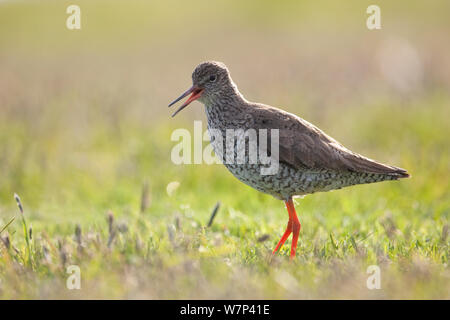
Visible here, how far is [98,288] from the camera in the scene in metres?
3.39

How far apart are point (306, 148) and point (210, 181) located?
2.71 meters

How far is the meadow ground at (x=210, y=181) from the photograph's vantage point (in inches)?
140

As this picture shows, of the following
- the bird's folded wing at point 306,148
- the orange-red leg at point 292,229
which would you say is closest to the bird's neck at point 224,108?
the bird's folded wing at point 306,148

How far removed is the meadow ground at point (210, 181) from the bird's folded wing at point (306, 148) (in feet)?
1.89

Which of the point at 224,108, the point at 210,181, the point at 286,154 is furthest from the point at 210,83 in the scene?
the point at 210,181

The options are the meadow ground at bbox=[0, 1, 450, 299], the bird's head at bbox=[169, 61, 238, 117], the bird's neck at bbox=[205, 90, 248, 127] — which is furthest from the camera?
the bird's head at bbox=[169, 61, 238, 117]

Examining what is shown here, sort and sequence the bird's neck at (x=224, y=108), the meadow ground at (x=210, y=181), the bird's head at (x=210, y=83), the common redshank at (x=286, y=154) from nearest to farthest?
the meadow ground at (x=210, y=181), the common redshank at (x=286, y=154), the bird's neck at (x=224, y=108), the bird's head at (x=210, y=83)

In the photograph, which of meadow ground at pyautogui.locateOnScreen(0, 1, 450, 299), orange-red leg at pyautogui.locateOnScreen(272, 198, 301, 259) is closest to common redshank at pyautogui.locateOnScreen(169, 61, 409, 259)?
orange-red leg at pyautogui.locateOnScreen(272, 198, 301, 259)

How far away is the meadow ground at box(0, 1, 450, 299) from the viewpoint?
355 cm

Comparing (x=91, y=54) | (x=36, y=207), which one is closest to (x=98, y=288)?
(x=36, y=207)

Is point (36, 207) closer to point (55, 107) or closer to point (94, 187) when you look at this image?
A: point (94, 187)

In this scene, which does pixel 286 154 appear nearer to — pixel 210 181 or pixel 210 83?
pixel 210 83

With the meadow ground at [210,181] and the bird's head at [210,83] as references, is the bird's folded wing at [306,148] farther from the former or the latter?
the meadow ground at [210,181]

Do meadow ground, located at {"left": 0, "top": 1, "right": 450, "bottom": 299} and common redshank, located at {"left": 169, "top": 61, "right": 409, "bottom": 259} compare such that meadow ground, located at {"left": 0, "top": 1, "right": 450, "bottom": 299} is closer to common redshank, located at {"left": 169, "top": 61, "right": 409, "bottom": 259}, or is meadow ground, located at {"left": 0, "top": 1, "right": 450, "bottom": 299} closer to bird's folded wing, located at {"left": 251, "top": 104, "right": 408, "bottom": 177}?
common redshank, located at {"left": 169, "top": 61, "right": 409, "bottom": 259}
